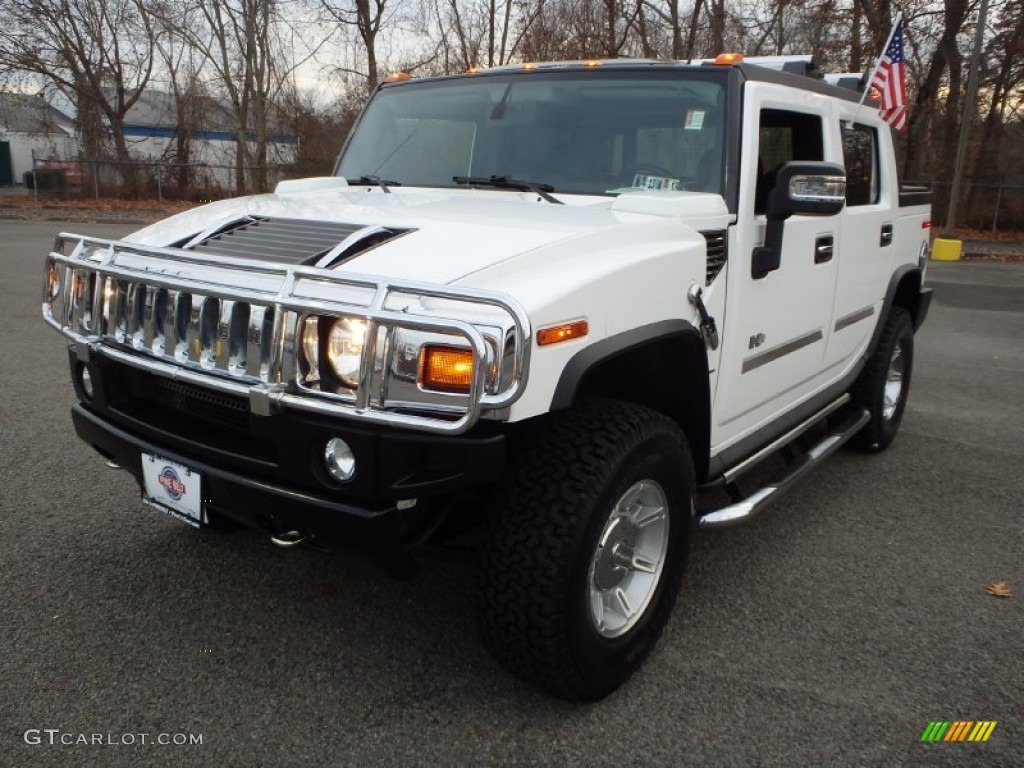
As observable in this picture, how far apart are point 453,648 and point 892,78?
12.1 ft

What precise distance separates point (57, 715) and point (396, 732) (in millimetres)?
995

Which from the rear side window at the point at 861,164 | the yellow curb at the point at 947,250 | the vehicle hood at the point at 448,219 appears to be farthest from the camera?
the yellow curb at the point at 947,250

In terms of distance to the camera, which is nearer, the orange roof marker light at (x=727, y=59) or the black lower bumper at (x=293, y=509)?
the black lower bumper at (x=293, y=509)

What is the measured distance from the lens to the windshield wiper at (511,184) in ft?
10.4

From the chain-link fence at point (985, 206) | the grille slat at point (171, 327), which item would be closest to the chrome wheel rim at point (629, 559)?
the grille slat at point (171, 327)

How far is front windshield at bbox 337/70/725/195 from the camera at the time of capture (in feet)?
10.4

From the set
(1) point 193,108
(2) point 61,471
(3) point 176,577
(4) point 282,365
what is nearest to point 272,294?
(4) point 282,365

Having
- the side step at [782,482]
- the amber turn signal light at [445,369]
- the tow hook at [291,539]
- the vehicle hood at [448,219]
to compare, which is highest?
the vehicle hood at [448,219]

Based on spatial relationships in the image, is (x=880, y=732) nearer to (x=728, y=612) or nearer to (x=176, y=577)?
(x=728, y=612)

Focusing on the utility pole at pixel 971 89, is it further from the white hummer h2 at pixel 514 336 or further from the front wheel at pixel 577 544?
the front wheel at pixel 577 544

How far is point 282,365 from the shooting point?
7.10 feet

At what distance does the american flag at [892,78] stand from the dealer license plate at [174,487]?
3.80m

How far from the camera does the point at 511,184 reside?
3.27 m

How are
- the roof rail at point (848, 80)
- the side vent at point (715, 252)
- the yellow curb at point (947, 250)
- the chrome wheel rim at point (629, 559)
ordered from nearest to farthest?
1. the chrome wheel rim at point (629, 559)
2. the side vent at point (715, 252)
3. the roof rail at point (848, 80)
4. the yellow curb at point (947, 250)
